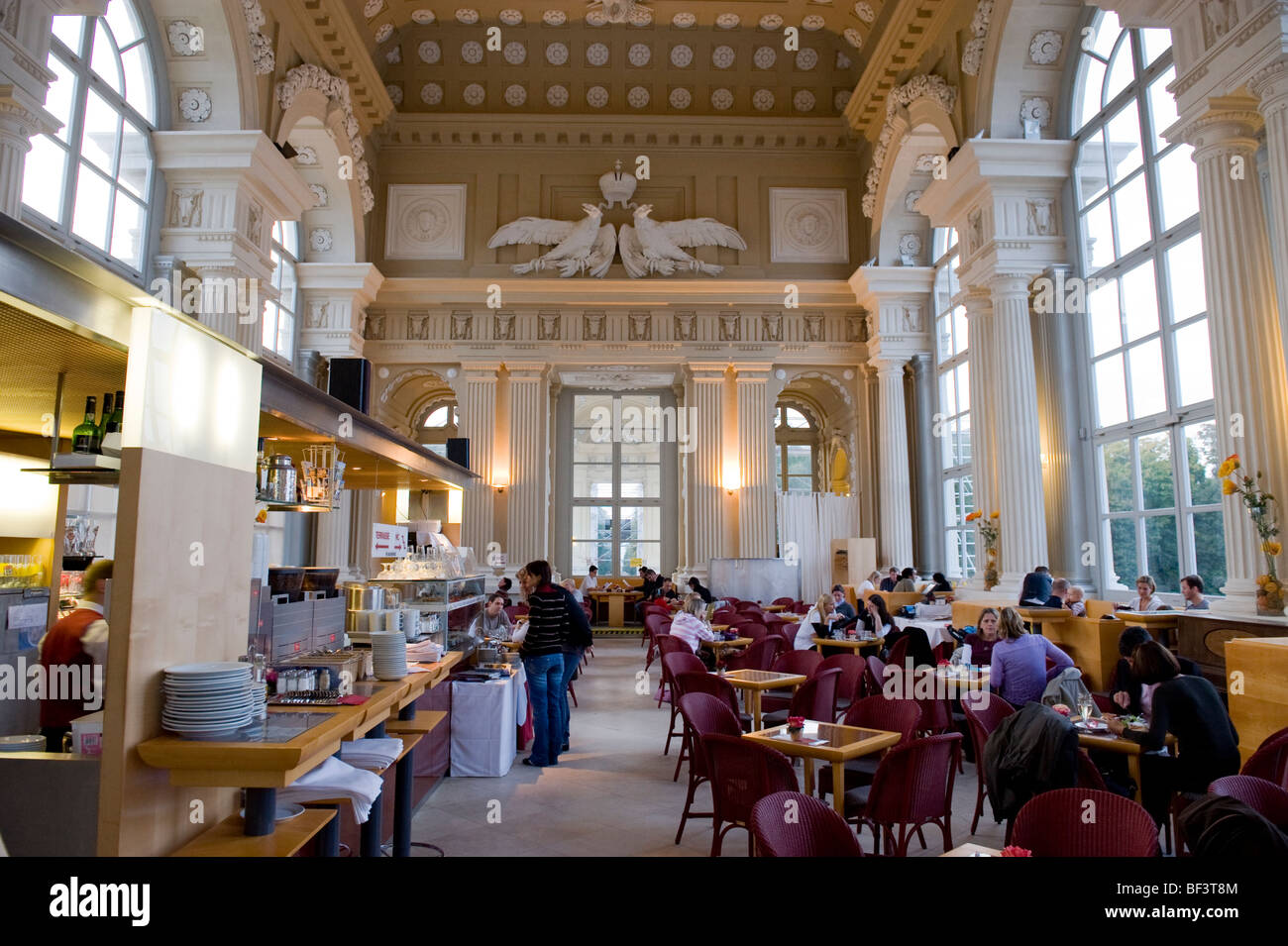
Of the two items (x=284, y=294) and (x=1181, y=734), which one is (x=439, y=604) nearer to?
(x=1181, y=734)

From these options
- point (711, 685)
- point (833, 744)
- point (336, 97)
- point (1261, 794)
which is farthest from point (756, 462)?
point (1261, 794)

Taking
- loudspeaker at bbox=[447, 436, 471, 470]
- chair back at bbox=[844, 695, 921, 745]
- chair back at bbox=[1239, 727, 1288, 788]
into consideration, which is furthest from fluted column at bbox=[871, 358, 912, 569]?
chair back at bbox=[1239, 727, 1288, 788]

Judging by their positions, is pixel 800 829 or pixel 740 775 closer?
pixel 800 829

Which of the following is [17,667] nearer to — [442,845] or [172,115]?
[442,845]

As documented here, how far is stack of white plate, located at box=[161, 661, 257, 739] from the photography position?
7.60ft

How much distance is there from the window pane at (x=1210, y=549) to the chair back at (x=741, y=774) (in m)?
6.40

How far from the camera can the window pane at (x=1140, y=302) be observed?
8602 millimetres

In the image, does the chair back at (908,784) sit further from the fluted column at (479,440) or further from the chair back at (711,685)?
the fluted column at (479,440)

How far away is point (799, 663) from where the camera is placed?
6.54m

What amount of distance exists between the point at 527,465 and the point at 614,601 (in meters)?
3.59

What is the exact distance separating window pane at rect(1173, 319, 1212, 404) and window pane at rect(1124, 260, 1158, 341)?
0.42 meters

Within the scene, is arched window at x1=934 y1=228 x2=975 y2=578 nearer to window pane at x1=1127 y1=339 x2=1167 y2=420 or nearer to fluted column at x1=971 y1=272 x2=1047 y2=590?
fluted column at x1=971 y1=272 x2=1047 y2=590
